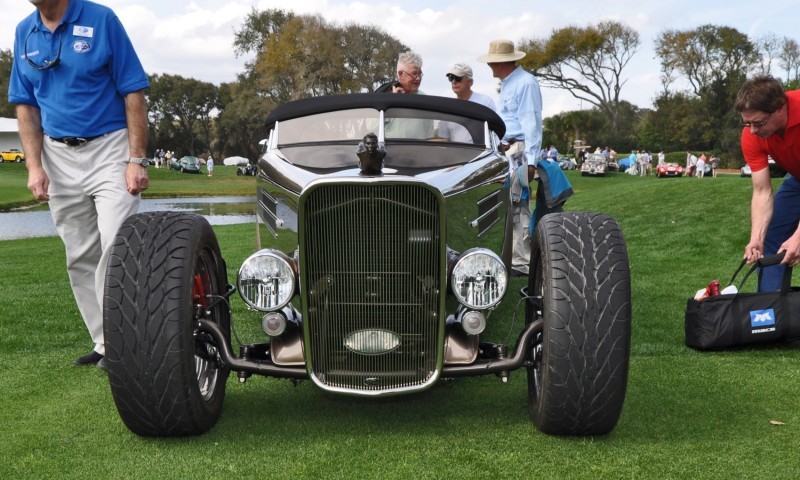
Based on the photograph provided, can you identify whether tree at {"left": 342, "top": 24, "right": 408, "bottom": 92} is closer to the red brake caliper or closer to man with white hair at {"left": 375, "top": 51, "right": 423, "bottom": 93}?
man with white hair at {"left": 375, "top": 51, "right": 423, "bottom": 93}

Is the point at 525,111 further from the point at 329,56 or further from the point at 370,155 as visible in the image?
the point at 329,56

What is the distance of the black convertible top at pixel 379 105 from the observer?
190 inches

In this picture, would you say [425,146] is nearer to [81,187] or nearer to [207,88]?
[81,187]

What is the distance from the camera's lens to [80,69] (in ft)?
16.1

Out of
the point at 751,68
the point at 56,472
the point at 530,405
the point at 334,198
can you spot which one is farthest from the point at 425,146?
the point at 751,68

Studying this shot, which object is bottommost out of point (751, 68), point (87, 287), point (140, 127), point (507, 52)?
point (87, 287)

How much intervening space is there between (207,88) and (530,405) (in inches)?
3621

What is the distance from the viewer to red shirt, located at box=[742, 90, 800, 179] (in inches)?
215

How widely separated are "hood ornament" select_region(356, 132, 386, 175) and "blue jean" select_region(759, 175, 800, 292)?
3.69 metres

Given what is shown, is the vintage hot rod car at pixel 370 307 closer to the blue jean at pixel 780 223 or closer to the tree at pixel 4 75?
the blue jean at pixel 780 223

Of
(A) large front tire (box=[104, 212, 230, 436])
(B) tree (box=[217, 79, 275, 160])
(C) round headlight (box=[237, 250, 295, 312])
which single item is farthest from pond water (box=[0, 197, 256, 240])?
(B) tree (box=[217, 79, 275, 160])

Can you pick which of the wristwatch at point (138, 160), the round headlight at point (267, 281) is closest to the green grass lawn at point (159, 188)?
the wristwatch at point (138, 160)

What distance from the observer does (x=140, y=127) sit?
505 centimetres

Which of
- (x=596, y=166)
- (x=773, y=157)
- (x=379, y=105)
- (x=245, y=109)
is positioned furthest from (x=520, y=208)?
(x=245, y=109)
